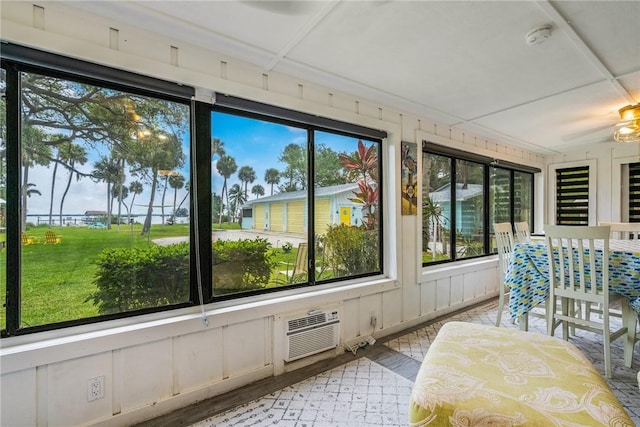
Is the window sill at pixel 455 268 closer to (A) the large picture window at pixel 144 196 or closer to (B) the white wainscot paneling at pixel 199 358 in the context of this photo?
(A) the large picture window at pixel 144 196

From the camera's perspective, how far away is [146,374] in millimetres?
1735

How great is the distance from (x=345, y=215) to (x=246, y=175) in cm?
105

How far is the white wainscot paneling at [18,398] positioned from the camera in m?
1.38

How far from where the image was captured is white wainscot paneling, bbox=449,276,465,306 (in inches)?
142

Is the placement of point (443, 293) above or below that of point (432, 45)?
below

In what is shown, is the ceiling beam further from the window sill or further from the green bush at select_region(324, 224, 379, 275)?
the window sill

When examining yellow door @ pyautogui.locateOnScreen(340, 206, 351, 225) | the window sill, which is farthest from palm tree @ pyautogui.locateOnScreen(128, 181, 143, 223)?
the window sill

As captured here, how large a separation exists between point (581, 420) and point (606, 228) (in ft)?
5.73

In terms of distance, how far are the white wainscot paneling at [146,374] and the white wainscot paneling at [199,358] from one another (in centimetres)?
6

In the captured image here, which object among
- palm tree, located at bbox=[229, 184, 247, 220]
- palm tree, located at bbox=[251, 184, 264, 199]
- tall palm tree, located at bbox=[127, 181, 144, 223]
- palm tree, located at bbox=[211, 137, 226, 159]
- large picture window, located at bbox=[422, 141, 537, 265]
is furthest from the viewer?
large picture window, located at bbox=[422, 141, 537, 265]

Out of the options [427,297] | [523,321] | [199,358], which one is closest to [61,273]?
[199,358]

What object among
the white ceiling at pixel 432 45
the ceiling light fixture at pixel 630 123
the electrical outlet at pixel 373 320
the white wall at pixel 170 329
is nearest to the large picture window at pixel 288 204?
the white wall at pixel 170 329

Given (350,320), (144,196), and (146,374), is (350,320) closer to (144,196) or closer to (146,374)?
(146,374)

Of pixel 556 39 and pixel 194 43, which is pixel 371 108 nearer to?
pixel 556 39
